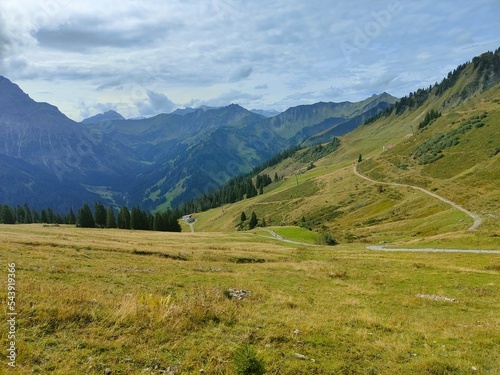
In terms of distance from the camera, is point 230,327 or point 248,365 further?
point 230,327

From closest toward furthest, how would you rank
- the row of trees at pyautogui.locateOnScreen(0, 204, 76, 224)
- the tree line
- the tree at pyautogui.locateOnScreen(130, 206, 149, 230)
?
the tree line → the tree at pyautogui.locateOnScreen(130, 206, 149, 230) → the row of trees at pyautogui.locateOnScreen(0, 204, 76, 224)

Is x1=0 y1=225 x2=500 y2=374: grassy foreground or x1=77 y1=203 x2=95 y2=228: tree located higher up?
x1=77 y1=203 x2=95 y2=228: tree

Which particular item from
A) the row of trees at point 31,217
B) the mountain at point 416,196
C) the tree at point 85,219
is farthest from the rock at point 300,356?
the row of trees at point 31,217

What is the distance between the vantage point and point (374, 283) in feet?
90.7

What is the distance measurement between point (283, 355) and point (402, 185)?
5054 inches

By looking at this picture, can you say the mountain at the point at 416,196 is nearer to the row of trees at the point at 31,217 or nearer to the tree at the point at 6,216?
the row of trees at the point at 31,217

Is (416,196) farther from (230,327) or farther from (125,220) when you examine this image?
(230,327)

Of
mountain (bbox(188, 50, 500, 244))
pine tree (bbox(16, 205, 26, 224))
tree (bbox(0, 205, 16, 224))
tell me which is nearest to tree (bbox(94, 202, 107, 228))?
tree (bbox(0, 205, 16, 224))

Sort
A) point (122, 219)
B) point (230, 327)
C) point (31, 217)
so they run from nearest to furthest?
1. point (230, 327)
2. point (122, 219)
3. point (31, 217)

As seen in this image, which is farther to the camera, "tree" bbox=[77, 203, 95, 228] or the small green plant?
"tree" bbox=[77, 203, 95, 228]

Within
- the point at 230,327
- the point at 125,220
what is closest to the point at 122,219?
the point at 125,220

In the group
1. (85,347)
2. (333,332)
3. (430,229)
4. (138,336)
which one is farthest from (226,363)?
(430,229)

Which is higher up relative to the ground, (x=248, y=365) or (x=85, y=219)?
(x=85, y=219)

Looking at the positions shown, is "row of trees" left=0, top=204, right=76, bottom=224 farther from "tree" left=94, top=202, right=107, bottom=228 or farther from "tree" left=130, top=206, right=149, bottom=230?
"tree" left=130, top=206, right=149, bottom=230
